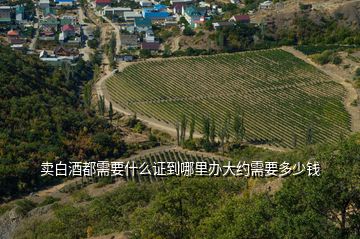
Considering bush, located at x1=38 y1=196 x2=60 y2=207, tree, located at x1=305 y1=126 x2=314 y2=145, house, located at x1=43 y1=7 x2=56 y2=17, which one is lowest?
bush, located at x1=38 y1=196 x2=60 y2=207

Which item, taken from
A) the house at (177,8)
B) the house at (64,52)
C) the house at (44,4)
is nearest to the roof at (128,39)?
the house at (64,52)

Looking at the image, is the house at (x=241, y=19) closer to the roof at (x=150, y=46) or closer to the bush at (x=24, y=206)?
the roof at (x=150, y=46)

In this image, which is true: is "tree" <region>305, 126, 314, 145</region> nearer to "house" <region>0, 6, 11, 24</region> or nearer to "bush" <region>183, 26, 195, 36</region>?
"bush" <region>183, 26, 195, 36</region>

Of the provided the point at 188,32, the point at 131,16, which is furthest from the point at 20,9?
the point at 188,32

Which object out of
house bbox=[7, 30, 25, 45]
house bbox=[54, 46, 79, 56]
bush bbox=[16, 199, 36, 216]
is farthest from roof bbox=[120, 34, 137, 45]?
bush bbox=[16, 199, 36, 216]

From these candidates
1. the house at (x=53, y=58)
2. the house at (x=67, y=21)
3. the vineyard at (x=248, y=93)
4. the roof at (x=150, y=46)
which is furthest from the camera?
the house at (x=67, y=21)

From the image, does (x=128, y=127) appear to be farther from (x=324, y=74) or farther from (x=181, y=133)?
(x=324, y=74)

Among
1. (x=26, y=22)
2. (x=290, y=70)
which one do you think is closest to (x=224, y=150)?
(x=290, y=70)
